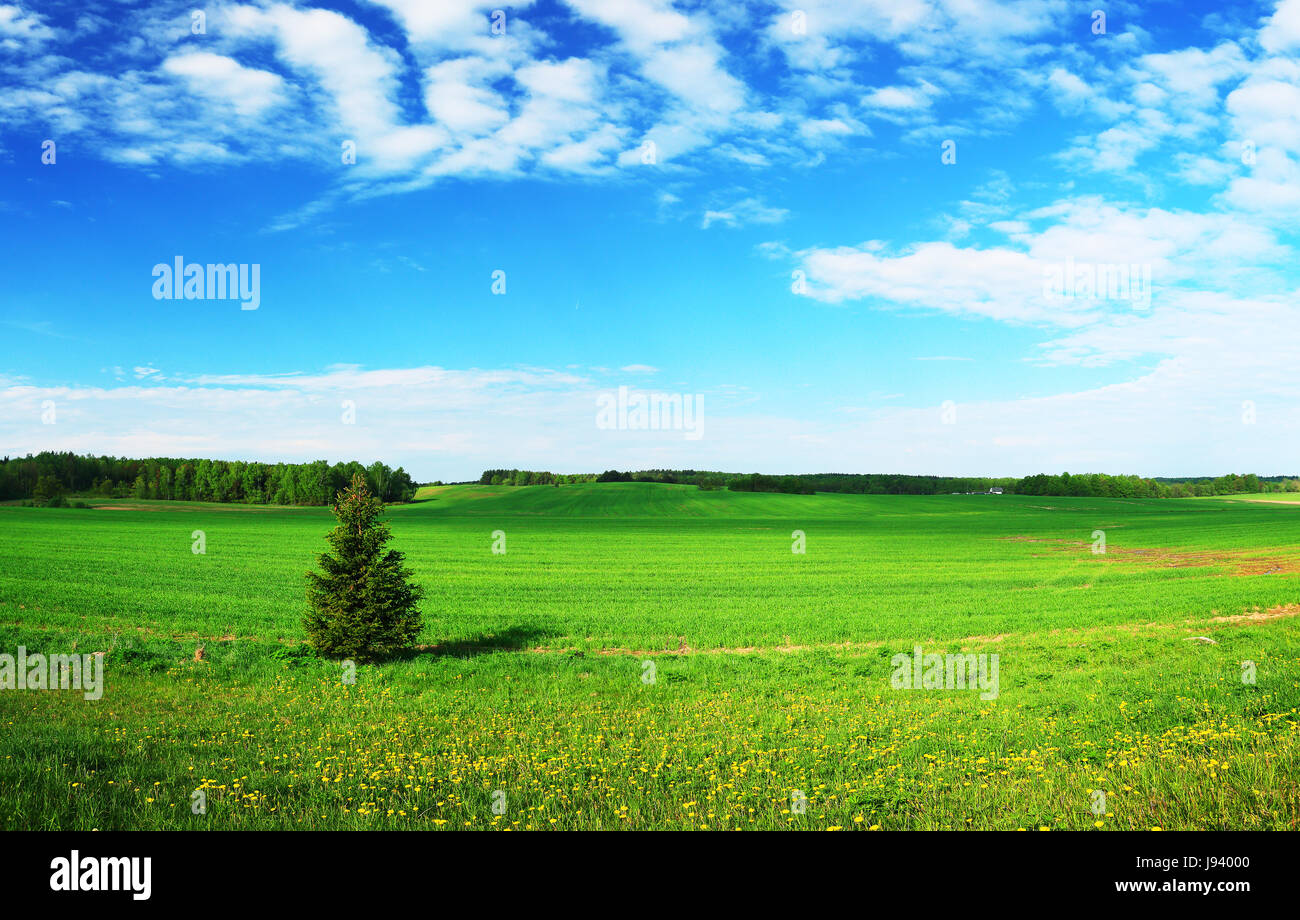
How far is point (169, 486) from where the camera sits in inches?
5157

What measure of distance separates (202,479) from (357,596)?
13131 centimetres

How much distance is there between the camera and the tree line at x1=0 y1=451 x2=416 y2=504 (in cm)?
12825

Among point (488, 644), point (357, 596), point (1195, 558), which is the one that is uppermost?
point (357, 596)

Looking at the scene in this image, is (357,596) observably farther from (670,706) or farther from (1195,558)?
(1195,558)

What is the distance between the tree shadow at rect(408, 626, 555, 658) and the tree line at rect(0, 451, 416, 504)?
110m

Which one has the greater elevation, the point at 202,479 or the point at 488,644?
the point at 202,479

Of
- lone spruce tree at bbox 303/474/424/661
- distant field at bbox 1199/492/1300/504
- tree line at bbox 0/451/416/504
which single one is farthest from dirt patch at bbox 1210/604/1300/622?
distant field at bbox 1199/492/1300/504

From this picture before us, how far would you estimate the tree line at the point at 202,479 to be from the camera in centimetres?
12825

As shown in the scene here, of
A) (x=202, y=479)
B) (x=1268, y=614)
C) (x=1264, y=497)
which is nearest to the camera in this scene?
(x=1268, y=614)

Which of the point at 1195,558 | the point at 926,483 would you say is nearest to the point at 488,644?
the point at 1195,558

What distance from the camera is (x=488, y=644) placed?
23219 millimetres

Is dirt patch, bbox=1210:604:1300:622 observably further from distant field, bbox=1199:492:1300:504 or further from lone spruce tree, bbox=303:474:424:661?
distant field, bbox=1199:492:1300:504

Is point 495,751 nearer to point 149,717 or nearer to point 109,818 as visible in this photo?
point 109,818
